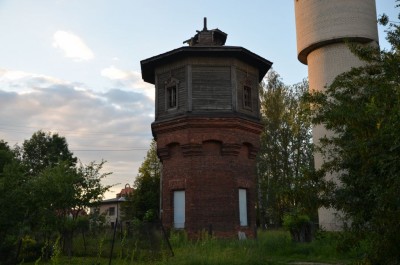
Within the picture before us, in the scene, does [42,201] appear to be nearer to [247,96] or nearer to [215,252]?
[215,252]

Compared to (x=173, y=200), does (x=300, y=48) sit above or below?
above

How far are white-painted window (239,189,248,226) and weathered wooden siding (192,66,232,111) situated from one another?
12.3 feet

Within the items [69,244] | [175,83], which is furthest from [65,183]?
[175,83]

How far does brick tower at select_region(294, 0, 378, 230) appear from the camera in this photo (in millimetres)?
22375

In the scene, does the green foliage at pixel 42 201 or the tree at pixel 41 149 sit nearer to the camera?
the green foliage at pixel 42 201

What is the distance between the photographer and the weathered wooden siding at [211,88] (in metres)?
18.0

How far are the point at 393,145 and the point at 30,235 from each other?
13616mm

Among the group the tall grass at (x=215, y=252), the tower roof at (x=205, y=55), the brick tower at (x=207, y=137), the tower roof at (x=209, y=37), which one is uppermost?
the tower roof at (x=209, y=37)

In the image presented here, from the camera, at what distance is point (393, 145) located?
475cm

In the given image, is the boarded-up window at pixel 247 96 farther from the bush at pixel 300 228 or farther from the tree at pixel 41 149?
the tree at pixel 41 149

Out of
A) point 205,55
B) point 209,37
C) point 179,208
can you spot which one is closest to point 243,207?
point 179,208

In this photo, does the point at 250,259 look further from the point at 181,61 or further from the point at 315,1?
the point at 315,1

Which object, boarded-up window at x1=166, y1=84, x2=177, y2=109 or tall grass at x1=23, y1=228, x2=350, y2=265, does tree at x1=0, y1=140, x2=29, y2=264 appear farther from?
A: boarded-up window at x1=166, y1=84, x2=177, y2=109

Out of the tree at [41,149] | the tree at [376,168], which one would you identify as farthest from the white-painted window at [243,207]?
the tree at [41,149]
